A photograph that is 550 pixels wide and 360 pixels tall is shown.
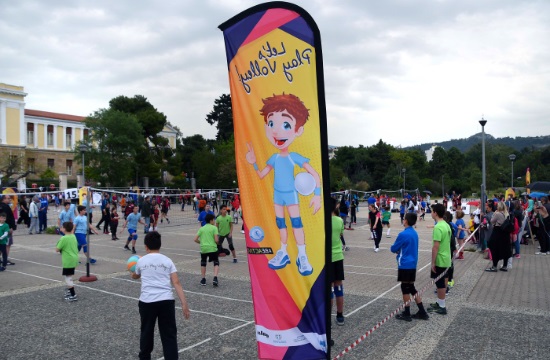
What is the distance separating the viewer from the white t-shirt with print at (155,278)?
5004mm

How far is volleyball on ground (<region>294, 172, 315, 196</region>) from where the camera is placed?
12.4ft

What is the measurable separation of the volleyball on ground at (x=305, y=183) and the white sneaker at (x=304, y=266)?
578 mm

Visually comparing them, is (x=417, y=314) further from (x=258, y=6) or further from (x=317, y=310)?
(x=258, y=6)

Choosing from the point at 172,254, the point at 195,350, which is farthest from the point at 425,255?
the point at 195,350

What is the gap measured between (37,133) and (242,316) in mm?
86332

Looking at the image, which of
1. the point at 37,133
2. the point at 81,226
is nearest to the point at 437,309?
the point at 81,226

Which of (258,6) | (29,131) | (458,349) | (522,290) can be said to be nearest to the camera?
(258,6)

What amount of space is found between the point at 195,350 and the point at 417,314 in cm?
390

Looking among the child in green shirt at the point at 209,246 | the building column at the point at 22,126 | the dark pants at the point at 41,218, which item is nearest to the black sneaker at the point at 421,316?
the child in green shirt at the point at 209,246

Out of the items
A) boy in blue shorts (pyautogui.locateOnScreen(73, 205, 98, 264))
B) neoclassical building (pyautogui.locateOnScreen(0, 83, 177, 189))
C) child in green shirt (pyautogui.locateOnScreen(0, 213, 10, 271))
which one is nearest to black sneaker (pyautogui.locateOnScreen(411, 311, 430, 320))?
boy in blue shorts (pyautogui.locateOnScreen(73, 205, 98, 264))

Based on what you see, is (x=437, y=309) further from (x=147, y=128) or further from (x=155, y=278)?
(x=147, y=128)

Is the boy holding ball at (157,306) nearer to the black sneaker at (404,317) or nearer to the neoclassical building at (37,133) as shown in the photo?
the black sneaker at (404,317)

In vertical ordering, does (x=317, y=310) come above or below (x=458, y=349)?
above

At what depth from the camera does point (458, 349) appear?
6.00 metres
